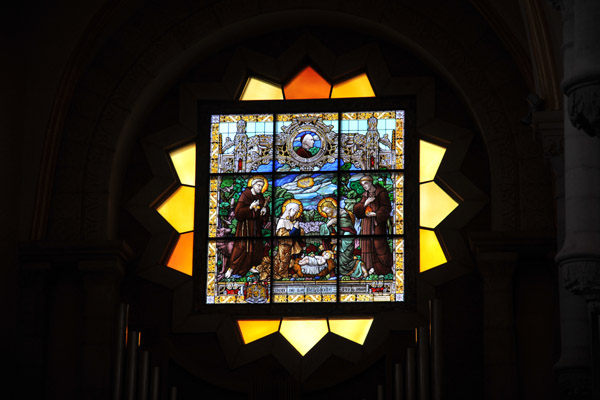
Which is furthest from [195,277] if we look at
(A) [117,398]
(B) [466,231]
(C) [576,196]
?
(C) [576,196]

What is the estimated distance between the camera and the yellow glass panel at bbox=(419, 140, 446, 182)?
47.7 ft

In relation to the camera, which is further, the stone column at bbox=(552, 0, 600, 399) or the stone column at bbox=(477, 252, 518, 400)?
the stone column at bbox=(477, 252, 518, 400)

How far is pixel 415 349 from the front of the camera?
43.8 feet

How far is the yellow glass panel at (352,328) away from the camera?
45.9 ft

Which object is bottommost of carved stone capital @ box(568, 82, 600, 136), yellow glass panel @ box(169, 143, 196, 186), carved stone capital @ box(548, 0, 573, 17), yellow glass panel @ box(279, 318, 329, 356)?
yellow glass panel @ box(279, 318, 329, 356)

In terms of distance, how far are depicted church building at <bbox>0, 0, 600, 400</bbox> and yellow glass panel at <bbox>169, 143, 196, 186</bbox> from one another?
0.09ft

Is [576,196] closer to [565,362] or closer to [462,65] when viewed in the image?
[565,362]

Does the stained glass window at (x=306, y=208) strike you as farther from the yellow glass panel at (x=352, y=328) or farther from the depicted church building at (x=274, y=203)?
the yellow glass panel at (x=352, y=328)

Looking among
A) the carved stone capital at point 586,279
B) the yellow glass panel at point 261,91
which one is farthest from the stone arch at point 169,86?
the carved stone capital at point 586,279

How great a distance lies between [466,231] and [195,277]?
3071 mm

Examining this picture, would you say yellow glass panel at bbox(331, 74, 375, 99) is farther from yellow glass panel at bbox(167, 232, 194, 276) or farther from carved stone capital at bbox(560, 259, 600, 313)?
carved stone capital at bbox(560, 259, 600, 313)

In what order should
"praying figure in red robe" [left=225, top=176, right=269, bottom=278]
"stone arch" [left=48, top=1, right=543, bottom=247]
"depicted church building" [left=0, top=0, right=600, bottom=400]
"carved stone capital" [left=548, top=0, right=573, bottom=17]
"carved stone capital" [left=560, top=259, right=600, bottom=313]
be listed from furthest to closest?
"praying figure in red robe" [left=225, top=176, right=269, bottom=278] < "stone arch" [left=48, top=1, right=543, bottom=247] < "depicted church building" [left=0, top=0, right=600, bottom=400] < "carved stone capital" [left=560, top=259, right=600, bottom=313] < "carved stone capital" [left=548, top=0, right=573, bottom=17]

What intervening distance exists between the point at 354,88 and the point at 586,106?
332 inches

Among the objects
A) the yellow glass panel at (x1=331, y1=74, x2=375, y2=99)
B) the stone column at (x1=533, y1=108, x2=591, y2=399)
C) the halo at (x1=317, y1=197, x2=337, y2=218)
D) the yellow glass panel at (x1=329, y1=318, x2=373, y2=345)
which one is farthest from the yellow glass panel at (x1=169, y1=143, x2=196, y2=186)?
the stone column at (x1=533, y1=108, x2=591, y2=399)
